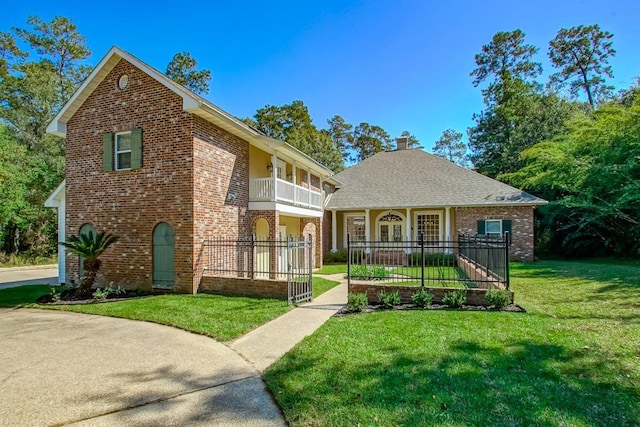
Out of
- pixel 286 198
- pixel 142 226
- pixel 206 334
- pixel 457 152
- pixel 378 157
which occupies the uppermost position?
pixel 457 152

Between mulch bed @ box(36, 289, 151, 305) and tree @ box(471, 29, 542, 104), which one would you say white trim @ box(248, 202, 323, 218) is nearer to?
mulch bed @ box(36, 289, 151, 305)

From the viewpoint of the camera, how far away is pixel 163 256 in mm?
10789

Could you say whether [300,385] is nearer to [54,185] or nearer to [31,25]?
[54,185]

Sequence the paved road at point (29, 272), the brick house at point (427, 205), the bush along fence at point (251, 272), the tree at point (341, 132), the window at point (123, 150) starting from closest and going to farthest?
1. the bush along fence at point (251, 272)
2. the window at point (123, 150)
3. the paved road at point (29, 272)
4. the brick house at point (427, 205)
5. the tree at point (341, 132)

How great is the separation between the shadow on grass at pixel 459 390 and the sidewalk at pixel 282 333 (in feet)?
1.76

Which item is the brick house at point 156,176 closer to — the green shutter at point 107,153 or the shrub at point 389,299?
the green shutter at point 107,153

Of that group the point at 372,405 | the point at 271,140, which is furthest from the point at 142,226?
the point at 372,405

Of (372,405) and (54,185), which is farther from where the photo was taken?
(54,185)

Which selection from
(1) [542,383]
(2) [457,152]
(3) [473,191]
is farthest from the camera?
(2) [457,152]

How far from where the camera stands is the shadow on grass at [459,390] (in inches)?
133

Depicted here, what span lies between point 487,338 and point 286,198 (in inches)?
390

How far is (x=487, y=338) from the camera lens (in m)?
5.62

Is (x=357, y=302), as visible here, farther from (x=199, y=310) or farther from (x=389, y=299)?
(x=199, y=310)

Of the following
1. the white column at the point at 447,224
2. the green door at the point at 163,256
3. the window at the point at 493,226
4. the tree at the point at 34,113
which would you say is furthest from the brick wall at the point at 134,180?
the window at the point at 493,226
